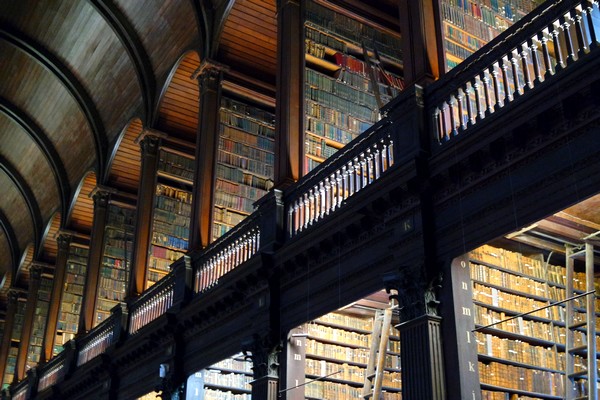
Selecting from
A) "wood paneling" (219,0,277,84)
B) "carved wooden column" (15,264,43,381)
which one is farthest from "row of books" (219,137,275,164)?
"carved wooden column" (15,264,43,381)

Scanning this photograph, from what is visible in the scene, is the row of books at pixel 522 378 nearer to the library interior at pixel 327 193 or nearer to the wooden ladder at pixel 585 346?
the library interior at pixel 327 193

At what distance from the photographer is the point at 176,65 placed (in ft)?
34.0

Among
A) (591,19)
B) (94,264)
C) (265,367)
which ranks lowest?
(265,367)

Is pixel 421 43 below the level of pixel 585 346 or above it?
above

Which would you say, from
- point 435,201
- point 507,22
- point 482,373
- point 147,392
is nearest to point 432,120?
point 435,201

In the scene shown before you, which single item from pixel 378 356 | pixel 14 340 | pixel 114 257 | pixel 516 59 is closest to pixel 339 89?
pixel 378 356

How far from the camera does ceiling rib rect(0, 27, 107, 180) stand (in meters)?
12.6

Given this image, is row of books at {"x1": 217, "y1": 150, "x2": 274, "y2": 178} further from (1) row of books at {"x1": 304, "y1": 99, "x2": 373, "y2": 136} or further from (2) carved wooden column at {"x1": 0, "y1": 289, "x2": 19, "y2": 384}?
(2) carved wooden column at {"x1": 0, "y1": 289, "x2": 19, "y2": 384}

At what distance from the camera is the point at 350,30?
8383 millimetres

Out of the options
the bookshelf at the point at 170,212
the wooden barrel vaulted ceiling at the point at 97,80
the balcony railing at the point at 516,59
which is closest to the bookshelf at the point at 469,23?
the balcony railing at the point at 516,59

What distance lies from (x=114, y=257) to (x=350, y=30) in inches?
246

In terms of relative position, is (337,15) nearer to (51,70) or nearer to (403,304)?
(403,304)

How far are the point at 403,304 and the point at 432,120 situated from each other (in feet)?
4.23

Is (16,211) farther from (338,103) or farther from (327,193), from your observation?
(327,193)
